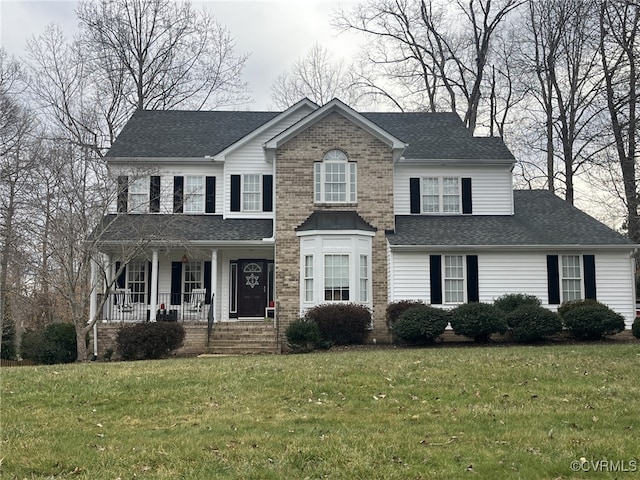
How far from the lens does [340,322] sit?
2009 centimetres

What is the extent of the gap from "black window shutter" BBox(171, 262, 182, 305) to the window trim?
18.6 feet

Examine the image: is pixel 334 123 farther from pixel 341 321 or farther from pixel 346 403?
pixel 346 403

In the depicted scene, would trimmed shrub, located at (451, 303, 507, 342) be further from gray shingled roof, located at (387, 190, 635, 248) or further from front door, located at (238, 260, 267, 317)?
front door, located at (238, 260, 267, 317)

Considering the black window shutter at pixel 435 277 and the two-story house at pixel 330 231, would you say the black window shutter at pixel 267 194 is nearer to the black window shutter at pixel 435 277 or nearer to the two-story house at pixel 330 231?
the two-story house at pixel 330 231

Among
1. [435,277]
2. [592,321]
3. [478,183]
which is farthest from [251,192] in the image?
[592,321]

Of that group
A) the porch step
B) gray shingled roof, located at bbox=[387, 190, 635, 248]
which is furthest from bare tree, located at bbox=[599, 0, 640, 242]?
the porch step

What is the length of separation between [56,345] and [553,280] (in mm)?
15871

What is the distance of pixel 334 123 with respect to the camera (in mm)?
23031

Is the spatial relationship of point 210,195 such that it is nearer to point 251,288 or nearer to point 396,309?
point 251,288

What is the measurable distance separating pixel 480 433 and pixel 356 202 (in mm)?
15299

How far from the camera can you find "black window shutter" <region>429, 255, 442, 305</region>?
2194cm

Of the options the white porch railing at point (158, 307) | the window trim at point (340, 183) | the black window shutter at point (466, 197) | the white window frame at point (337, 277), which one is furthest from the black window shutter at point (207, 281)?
the black window shutter at point (466, 197)

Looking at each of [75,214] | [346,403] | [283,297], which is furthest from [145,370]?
[283,297]

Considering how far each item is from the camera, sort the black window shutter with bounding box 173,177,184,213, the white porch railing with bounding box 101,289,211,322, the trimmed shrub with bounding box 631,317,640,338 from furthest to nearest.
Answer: the black window shutter with bounding box 173,177,184,213
the white porch railing with bounding box 101,289,211,322
the trimmed shrub with bounding box 631,317,640,338
